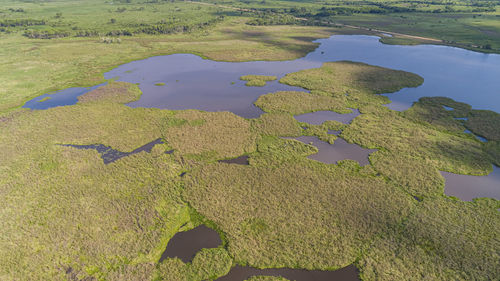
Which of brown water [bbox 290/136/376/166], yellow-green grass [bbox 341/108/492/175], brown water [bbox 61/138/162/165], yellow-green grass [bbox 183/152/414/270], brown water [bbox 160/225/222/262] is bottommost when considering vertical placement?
brown water [bbox 160/225/222/262]

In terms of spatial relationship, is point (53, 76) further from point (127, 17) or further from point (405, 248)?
point (127, 17)

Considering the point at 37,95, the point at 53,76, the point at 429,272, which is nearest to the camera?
the point at 429,272

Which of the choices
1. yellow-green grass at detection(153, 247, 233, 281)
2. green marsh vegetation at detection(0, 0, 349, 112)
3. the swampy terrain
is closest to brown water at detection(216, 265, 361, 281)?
the swampy terrain

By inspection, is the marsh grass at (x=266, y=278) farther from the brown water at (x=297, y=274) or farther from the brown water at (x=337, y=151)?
the brown water at (x=337, y=151)

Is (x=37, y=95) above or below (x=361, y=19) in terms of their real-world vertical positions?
below

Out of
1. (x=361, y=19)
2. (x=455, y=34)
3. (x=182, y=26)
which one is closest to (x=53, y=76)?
(x=182, y=26)

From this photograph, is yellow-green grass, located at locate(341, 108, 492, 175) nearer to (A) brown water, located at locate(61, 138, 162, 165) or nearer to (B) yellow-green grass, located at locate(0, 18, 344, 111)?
(A) brown water, located at locate(61, 138, 162, 165)
